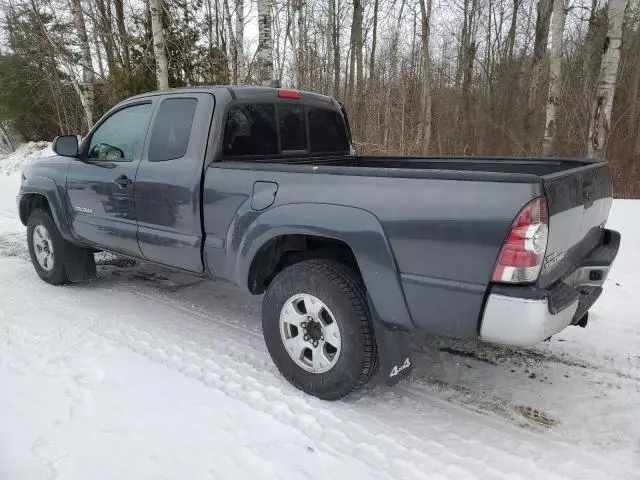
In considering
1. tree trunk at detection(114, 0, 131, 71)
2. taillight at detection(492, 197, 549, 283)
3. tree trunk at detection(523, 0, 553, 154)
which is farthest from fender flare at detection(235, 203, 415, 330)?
tree trunk at detection(114, 0, 131, 71)

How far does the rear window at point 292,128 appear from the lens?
12.4ft

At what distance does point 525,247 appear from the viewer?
81.1 inches

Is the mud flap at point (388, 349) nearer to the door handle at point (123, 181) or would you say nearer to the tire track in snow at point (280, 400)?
the tire track in snow at point (280, 400)

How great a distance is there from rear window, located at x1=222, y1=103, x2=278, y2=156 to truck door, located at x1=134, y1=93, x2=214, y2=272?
17 cm

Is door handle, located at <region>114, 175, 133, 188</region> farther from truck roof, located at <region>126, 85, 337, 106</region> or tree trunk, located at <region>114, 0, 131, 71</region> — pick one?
tree trunk, located at <region>114, 0, 131, 71</region>

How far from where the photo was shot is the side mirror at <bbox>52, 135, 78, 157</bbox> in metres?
4.38

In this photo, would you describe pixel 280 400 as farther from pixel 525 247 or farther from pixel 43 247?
pixel 43 247

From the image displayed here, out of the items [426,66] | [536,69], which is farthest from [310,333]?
[536,69]

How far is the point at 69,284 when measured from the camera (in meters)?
4.98

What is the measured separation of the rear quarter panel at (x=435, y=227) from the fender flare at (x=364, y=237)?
0.05 ft

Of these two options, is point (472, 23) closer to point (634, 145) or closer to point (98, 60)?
point (634, 145)

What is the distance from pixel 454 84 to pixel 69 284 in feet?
Result: 59.7

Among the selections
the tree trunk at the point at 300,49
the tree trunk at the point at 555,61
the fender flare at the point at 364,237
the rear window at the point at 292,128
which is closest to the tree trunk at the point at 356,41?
the tree trunk at the point at 300,49

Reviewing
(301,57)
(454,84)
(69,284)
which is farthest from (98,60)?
(69,284)
